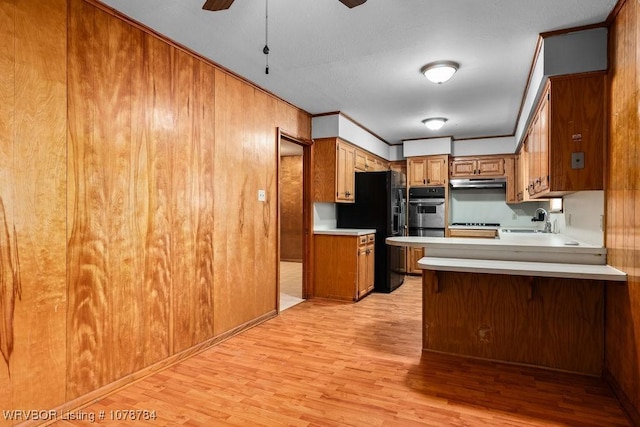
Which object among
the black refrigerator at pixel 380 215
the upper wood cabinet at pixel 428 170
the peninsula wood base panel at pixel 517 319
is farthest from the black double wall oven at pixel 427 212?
the peninsula wood base panel at pixel 517 319

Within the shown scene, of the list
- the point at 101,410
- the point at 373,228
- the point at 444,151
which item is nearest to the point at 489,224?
the point at 444,151

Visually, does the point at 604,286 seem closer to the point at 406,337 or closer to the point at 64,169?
the point at 406,337

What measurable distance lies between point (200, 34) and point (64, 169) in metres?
1.34

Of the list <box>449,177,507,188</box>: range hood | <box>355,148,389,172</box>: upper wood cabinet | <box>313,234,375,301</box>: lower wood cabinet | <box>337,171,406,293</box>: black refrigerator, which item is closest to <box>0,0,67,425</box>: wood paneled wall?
<box>313,234,375,301</box>: lower wood cabinet

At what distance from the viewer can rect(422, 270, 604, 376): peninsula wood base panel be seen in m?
2.62

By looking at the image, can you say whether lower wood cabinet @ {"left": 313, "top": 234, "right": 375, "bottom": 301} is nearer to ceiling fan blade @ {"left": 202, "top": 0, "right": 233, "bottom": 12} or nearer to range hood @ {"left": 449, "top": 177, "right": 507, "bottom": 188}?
range hood @ {"left": 449, "top": 177, "right": 507, "bottom": 188}

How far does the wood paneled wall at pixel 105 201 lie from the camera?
6.13ft

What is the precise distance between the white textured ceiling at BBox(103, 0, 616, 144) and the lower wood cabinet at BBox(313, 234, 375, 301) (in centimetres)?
178

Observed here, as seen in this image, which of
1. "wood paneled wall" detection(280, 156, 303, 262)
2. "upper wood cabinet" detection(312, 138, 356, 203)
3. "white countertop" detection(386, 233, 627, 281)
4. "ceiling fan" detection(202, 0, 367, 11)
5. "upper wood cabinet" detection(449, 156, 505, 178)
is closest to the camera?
"ceiling fan" detection(202, 0, 367, 11)

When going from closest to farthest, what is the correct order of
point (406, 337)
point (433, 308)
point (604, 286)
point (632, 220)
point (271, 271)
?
point (632, 220) < point (604, 286) < point (433, 308) < point (406, 337) < point (271, 271)

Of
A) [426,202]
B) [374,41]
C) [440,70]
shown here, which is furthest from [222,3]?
[426,202]

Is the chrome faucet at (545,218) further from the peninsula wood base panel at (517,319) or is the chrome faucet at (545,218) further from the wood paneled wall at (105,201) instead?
the wood paneled wall at (105,201)

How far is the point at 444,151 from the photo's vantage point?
626 cm

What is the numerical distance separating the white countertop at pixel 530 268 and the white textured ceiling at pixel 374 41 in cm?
168
